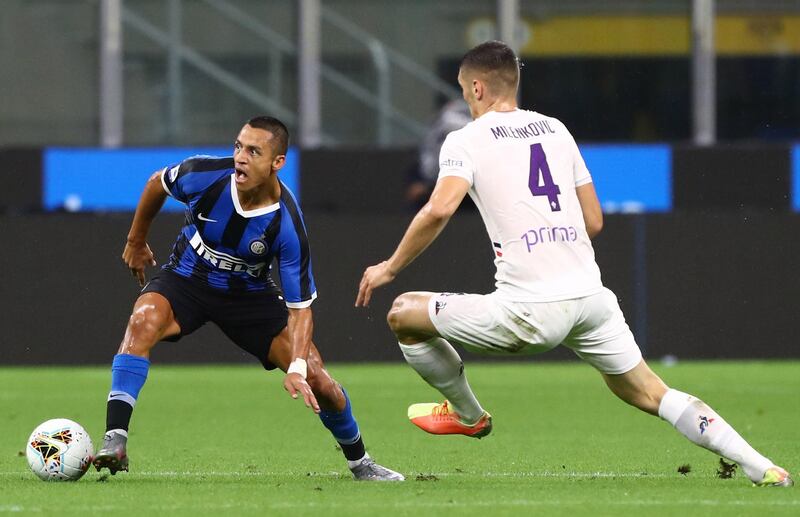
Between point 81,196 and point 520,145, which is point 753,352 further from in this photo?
point 520,145

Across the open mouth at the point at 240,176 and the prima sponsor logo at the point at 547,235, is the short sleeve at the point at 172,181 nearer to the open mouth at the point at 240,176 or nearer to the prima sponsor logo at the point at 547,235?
the open mouth at the point at 240,176

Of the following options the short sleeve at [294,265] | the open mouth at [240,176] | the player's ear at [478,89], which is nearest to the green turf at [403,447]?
the short sleeve at [294,265]

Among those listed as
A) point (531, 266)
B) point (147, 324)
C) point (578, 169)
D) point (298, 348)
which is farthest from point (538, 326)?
point (147, 324)

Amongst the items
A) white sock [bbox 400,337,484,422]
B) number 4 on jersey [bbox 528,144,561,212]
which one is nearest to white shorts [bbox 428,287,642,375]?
white sock [bbox 400,337,484,422]

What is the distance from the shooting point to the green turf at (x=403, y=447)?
7082mm

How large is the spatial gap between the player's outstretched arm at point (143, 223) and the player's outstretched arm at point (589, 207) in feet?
6.62

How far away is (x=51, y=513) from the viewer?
674cm

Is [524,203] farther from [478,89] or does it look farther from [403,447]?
[403,447]

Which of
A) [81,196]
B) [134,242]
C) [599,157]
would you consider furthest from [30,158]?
[134,242]

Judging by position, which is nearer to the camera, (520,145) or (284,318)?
(520,145)

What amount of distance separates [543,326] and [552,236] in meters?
0.39

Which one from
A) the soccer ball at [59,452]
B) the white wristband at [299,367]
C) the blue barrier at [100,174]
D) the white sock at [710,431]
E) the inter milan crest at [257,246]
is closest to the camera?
the white sock at [710,431]

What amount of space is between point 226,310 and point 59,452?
1027 millimetres

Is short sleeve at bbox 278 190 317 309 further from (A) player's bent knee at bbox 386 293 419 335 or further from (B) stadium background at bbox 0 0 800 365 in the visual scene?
(B) stadium background at bbox 0 0 800 365
